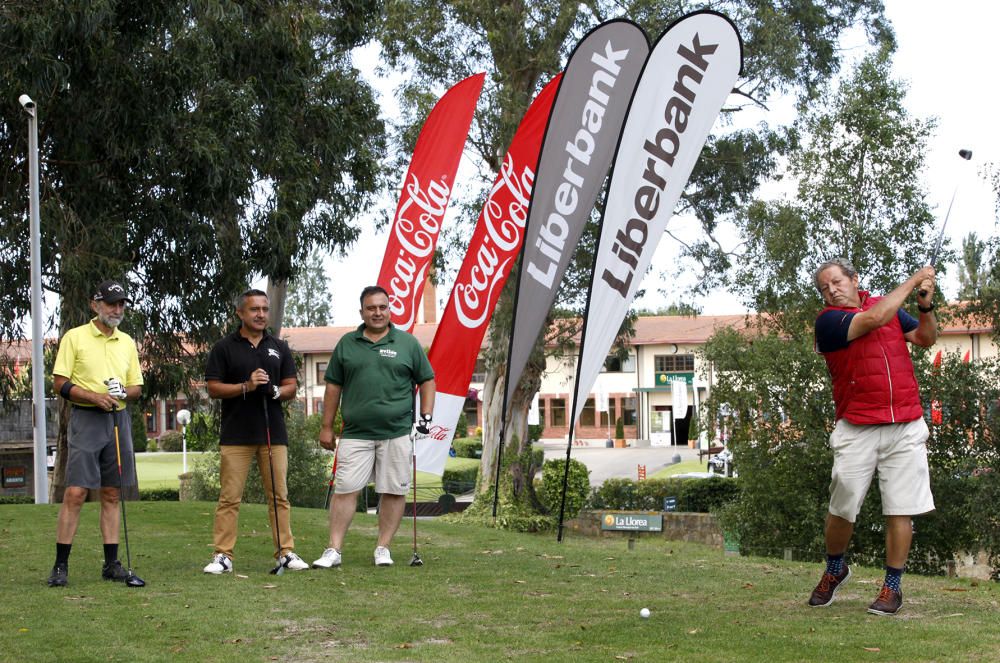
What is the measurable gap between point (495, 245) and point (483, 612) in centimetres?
877

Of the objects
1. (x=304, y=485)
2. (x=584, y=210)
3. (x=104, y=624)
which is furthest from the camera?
(x=304, y=485)

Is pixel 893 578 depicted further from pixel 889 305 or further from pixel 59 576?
pixel 59 576

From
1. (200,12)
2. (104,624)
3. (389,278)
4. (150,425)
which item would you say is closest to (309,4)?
(200,12)

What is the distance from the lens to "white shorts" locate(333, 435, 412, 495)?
25.9 ft

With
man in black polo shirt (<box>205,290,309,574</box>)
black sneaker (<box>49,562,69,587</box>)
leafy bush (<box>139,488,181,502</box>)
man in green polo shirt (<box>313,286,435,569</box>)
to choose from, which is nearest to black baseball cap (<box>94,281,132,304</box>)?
man in black polo shirt (<box>205,290,309,574</box>)

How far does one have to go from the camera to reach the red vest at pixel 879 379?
229 inches

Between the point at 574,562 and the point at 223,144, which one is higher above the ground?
the point at 223,144

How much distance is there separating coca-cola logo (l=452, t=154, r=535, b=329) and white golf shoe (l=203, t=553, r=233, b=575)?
7261 mm

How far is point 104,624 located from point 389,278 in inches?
372

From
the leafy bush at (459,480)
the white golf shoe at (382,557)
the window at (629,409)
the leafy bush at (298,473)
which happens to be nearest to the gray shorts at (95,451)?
the white golf shoe at (382,557)

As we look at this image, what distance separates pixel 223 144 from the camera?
652 inches

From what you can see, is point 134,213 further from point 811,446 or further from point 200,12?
point 811,446

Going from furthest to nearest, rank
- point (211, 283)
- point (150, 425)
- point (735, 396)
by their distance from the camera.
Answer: point (150, 425)
point (735, 396)
point (211, 283)

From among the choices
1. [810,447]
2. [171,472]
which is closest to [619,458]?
[171,472]
